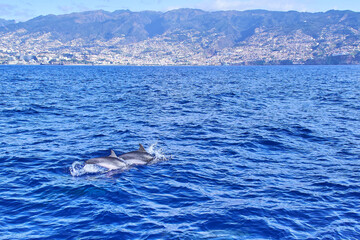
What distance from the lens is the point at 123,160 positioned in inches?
737

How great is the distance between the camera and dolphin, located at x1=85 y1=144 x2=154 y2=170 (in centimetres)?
1764

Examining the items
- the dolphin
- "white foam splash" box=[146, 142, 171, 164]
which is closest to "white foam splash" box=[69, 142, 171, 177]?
"white foam splash" box=[146, 142, 171, 164]

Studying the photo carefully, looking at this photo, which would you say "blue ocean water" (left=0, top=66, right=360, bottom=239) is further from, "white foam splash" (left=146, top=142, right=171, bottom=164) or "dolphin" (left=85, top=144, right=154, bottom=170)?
"dolphin" (left=85, top=144, right=154, bottom=170)

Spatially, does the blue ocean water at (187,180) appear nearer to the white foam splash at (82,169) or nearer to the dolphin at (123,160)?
the white foam splash at (82,169)

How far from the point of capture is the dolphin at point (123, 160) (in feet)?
57.9

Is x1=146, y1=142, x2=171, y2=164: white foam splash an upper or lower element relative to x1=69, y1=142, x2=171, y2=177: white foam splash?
lower

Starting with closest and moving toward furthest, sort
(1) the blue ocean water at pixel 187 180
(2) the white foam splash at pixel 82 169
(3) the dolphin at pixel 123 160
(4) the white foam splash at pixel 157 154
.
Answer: (1) the blue ocean water at pixel 187 180
(2) the white foam splash at pixel 82 169
(3) the dolphin at pixel 123 160
(4) the white foam splash at pixel 157 154

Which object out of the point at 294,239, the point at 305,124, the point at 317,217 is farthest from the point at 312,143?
the point at 294,239

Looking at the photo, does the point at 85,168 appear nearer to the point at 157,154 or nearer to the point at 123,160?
the point at 123,160

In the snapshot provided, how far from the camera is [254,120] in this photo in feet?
106

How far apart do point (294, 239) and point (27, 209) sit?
10630 millimetres

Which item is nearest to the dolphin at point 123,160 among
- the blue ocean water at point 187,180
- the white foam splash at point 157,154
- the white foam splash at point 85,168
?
the white foam splash at point 85,168

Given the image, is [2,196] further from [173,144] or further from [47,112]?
[47,112]

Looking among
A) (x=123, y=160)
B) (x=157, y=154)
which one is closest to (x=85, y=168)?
(x=123, y=160)
